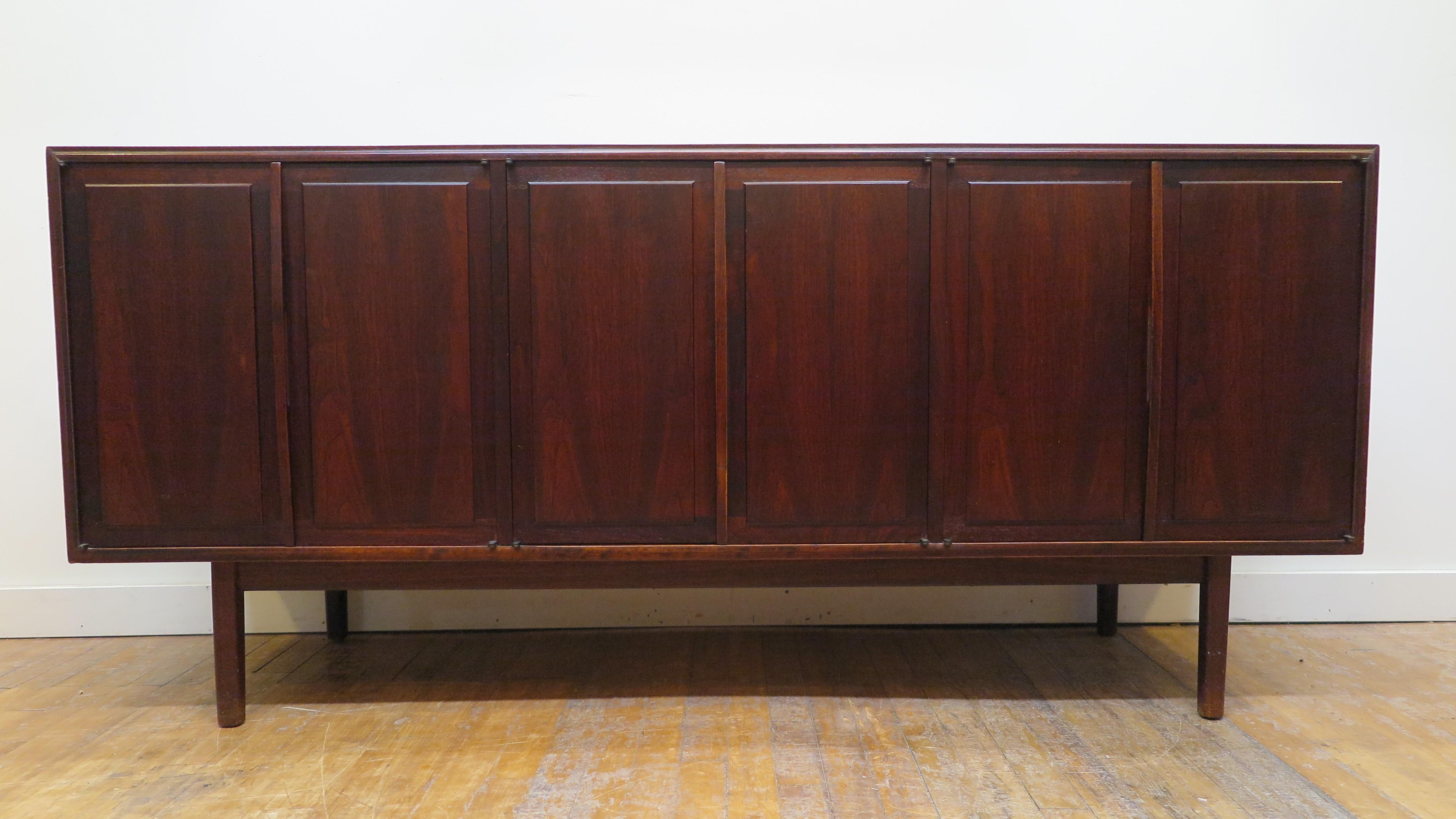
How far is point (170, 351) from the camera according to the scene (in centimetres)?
200

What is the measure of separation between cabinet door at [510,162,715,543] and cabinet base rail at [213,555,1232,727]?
0.13m

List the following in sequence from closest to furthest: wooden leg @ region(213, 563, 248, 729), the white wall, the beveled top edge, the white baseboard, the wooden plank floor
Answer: the wooden plank floor
the beveled top edge
wooden leg @ region(213, 563, 248, 729)
the white wall
the white baseboard

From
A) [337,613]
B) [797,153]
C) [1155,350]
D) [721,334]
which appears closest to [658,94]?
[797,153]

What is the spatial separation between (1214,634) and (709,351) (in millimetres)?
1379

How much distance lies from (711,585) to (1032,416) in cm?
85

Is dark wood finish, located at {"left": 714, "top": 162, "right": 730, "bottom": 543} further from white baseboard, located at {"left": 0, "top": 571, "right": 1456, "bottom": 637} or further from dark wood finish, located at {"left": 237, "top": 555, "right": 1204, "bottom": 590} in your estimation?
white baseboard, located at {"left": 0, "top": 571, "right": 1456, "bottom": 637}

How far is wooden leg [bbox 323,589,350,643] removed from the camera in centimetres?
273

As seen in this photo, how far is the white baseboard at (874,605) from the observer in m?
2.86

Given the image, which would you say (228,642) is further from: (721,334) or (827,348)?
(827,348)

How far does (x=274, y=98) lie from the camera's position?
8.89 feet

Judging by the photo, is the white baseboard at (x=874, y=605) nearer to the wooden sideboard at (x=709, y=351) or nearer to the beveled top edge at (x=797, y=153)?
the wooden sideboard at (x=709, y=351)

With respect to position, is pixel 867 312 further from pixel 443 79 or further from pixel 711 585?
pixel 443 79

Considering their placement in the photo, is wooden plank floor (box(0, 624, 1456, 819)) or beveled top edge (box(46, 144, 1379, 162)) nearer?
wooden plank floor (box(0, 624, 1456, 819))

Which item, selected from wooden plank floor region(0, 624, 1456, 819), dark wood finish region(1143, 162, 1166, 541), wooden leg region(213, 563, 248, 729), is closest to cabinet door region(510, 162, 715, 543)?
wooden plank floor region(0, 624, 1456, 819)
